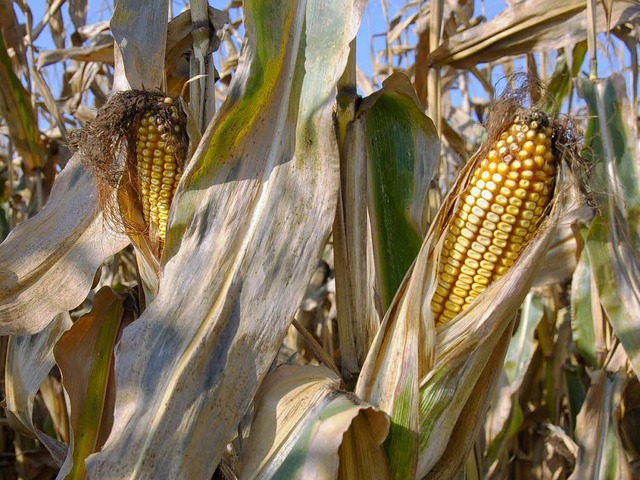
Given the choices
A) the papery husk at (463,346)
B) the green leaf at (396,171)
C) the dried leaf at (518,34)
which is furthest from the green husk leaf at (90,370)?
the dried leaf at (518,34)

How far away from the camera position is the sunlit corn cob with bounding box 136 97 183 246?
1.46 metres

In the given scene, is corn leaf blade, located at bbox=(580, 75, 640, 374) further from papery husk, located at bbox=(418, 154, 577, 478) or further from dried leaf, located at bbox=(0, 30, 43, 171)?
dried leaf, located at bbox=(0, 30, 43, 171)

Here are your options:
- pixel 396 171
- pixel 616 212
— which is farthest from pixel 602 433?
pixel 396 171

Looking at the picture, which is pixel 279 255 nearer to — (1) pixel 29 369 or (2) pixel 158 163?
(2) pixel 158 163

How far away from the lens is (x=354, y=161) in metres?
1.50

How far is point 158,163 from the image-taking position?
1487mm

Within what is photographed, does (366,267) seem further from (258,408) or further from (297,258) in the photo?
(258,408)

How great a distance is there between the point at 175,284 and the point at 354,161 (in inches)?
17.8

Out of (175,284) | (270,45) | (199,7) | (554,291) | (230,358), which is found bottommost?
(554,291)

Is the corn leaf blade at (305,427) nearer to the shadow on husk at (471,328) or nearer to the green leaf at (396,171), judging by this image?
the shadow on husk at (471,328)

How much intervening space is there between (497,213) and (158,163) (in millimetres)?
677

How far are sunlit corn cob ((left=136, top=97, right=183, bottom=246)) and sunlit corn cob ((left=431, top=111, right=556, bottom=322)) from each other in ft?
1.86

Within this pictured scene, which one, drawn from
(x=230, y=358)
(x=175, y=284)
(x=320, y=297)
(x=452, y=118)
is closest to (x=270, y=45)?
(x=175, y=284)

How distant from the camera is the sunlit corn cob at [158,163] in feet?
4.79
